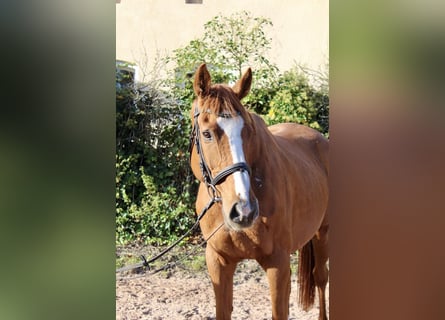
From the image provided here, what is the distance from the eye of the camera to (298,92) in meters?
4.53

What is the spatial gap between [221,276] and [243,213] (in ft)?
1.96

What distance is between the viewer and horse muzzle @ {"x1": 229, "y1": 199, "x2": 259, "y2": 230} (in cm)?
237

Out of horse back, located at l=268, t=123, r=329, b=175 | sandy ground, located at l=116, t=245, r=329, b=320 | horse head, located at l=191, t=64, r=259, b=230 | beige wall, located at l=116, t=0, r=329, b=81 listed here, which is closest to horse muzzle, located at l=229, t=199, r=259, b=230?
horse head, located at l=191, t=64, r=259, b=230

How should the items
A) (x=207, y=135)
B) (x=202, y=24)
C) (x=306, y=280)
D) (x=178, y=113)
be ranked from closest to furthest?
(x=207, y=135), (x=306, y=280), (x=202, y=24), (x=178, y=113)

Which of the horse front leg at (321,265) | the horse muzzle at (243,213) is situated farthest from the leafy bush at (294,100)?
the horse muzzle at (243,213)

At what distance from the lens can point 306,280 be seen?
367cm

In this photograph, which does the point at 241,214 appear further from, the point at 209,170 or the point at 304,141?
the point at 304,141

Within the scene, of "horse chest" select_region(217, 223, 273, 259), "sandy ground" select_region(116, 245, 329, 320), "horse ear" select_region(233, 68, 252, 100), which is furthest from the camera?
"sandy ground" select_region(116, 245, 329, 320)

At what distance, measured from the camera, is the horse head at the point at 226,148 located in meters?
2.39

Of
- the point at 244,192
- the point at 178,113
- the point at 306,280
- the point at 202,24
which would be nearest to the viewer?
the point at 244,192

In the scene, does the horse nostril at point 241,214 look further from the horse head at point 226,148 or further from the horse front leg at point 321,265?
the horse front leg at point 321,265

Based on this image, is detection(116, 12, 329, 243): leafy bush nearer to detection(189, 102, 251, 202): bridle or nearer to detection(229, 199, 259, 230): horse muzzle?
detection(189, 102, 251, 202): bridle

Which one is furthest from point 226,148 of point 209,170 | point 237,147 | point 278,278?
point 278,278

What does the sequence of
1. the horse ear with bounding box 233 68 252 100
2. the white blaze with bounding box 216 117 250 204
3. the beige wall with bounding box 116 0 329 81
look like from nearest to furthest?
the white blaze with bounding box 216 117 250 204 → the horse ear with bounding box 233 68 252 100 → the beige wall with bounding box 116 0 329 81
